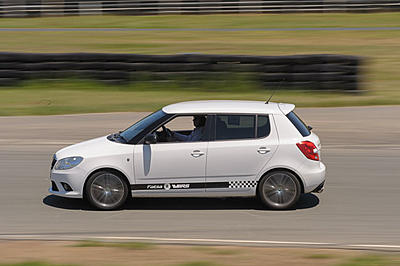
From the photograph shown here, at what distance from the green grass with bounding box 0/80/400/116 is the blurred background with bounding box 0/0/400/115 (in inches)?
1.1

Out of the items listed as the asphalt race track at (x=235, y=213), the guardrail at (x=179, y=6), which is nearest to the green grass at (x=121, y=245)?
the asphalt race track at (x=235, y=213)

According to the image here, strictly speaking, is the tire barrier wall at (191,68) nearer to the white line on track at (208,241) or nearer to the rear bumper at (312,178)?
the rear bumper at (312,178)

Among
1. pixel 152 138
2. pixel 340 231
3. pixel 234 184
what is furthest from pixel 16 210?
pixel 340 231

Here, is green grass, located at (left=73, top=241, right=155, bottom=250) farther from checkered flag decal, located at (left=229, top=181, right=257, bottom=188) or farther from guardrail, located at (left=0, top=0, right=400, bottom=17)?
guardrail, located at (left=0, top=0, right=400, bottom=17)

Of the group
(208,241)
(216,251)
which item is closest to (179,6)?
(208,241)

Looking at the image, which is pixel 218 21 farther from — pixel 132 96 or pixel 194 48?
pixel 132 96

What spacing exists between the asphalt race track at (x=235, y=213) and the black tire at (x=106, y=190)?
0.52 feet

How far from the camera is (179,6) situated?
37.7 metres

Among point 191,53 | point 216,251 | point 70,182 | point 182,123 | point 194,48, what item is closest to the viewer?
point 216,251

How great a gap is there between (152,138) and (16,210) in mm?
2165

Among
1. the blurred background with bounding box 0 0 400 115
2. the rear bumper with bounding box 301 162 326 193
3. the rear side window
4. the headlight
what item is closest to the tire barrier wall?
the blurred background with bounding box 0 0 400 115

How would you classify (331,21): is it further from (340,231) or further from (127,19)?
(340,231)

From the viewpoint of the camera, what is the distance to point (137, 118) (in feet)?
56.2

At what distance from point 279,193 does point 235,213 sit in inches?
26.1
